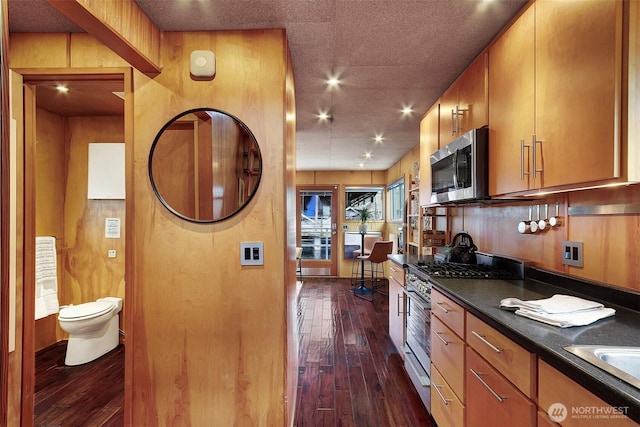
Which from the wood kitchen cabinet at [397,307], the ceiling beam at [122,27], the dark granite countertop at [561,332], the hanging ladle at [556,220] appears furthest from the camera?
the wood kitchen cabinet at [397,307]

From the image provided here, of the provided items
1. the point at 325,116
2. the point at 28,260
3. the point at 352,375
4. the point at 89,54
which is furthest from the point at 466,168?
the point at 28,260

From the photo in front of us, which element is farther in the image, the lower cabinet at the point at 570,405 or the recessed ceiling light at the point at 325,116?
the recessed ceiling light at the point at 325,116

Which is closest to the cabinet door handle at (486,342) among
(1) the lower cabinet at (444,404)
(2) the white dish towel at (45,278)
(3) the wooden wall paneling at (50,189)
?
(1) the lower cabinet at (444,404)

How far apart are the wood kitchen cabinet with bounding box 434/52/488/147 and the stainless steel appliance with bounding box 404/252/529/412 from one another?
0.93 metres

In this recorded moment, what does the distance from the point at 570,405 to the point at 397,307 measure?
2014 mm

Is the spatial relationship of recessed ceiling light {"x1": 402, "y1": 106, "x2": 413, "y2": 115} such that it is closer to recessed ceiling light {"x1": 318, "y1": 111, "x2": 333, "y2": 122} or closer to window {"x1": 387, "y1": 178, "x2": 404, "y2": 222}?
recessed ceiling light {"x1": 318, "y1": 111, "x2": 333, "y2": 122}

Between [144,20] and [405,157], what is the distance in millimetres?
4054

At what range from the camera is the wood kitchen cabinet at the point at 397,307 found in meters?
2.62

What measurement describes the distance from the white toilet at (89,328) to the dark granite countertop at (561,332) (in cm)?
293

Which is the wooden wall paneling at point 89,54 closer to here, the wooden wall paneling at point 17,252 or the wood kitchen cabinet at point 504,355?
the wooden wall paneling at point 17,252

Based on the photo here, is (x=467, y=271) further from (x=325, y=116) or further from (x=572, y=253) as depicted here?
(x=325, y=116)

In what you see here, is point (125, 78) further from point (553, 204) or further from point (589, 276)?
point (589, 276)

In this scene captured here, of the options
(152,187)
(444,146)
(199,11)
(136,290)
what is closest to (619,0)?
(444,146)

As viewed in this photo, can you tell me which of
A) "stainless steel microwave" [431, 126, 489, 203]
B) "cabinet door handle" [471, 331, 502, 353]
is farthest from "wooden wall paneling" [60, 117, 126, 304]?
"cabinet door handle" [471, 331, 502, 353]
